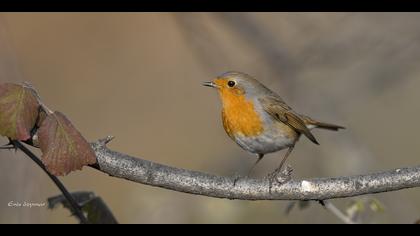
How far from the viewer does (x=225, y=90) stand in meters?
4.50

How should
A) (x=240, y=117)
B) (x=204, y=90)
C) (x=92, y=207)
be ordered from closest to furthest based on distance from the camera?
1. (x=92, y=207)
2. (x=240, y=117)
3. (x=204, y=90)

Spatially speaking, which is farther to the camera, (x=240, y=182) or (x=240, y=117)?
(x=240, y=117)

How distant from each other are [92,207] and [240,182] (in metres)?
0.67

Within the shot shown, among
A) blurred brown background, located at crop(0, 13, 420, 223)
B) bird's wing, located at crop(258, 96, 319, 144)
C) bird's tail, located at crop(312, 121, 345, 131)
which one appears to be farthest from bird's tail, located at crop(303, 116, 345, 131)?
bird's wing, located at crop(258, 96, 319, 144)

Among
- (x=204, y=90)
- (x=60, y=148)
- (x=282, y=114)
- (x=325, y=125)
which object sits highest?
(x=60, y=148)

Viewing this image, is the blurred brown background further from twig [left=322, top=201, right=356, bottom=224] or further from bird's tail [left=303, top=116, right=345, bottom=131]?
twig [left=322, top=201, right=356, bottom=224]

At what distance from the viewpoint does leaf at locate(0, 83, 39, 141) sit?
2273mm

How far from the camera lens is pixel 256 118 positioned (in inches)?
169

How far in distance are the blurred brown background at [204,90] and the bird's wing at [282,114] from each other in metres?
0.32

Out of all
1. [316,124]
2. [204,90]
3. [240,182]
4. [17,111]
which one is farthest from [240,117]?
[204,90]

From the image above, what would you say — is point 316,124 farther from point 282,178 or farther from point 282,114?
point 282,178

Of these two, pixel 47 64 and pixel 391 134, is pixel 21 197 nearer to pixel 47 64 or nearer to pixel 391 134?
pixel 391 134

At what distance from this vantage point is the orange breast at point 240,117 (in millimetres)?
4211

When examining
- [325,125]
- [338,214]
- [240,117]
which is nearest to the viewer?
[338,214]
